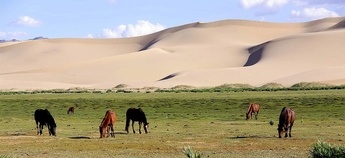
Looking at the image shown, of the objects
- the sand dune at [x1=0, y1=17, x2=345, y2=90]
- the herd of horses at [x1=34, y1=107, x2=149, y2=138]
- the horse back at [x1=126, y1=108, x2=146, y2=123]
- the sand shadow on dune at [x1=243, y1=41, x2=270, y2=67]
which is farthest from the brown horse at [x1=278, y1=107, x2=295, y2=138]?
the sand shadow on dune at [x1=243, y1=41, x2=270, y2=67]

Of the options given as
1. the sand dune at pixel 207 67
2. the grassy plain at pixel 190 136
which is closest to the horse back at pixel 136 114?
the grassy plain at pixel 190 136

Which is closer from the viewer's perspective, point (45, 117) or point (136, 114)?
point (45, 117)

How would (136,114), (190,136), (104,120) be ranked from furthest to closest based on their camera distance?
(136,114) < (190,136) < (104,120)

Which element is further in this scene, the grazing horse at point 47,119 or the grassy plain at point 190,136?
the grazing horse at point 47,119

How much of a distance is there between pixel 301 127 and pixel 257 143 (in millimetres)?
8649

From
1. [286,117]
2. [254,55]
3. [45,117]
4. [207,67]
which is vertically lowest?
[286,117]

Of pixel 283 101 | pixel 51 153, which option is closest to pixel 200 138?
pixel 51 153

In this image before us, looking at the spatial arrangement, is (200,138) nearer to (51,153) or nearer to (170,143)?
(170,143)

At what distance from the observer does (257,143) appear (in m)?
26.4

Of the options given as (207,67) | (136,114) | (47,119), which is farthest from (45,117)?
(207,67)

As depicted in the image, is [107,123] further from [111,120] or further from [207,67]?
[207,67]

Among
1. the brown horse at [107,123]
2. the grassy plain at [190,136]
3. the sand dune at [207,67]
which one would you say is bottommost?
A: the grassy plain at [190,136]

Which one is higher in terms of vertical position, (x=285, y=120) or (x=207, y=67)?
(x=207, y=67)

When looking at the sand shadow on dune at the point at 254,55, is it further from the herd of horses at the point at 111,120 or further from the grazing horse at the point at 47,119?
the grazing horse at the point at 47,119
